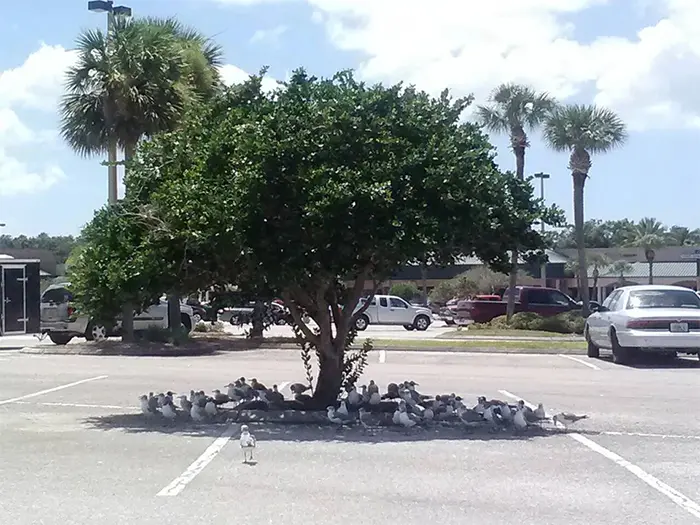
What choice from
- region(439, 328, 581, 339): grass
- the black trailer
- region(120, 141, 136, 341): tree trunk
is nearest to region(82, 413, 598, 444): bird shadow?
the black trailer

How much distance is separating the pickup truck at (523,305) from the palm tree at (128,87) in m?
16.9

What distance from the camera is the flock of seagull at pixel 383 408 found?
12086 millimetres

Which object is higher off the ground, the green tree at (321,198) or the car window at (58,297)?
the green tree at (321,198)

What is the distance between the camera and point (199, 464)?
9.88m

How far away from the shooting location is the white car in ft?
67.3

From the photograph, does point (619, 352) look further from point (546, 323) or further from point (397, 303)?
point (397, 303)

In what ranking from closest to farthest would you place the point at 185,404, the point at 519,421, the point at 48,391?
the point at 519,421
the point at 185,404
the point at 48,391

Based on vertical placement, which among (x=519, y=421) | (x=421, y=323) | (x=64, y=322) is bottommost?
(x=519, y=421)

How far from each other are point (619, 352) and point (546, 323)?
1399 cm

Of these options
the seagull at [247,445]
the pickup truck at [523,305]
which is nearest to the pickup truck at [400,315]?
the pickup truck at [523,305]

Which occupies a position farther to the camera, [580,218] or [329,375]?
[580,218]

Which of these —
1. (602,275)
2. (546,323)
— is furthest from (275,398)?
(602,275)

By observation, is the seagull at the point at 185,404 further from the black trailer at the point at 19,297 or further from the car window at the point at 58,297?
the car window at the point at 58,297

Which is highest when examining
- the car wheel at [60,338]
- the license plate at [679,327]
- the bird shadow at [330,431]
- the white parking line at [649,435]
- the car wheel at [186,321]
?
the car wheel at [186,321]
